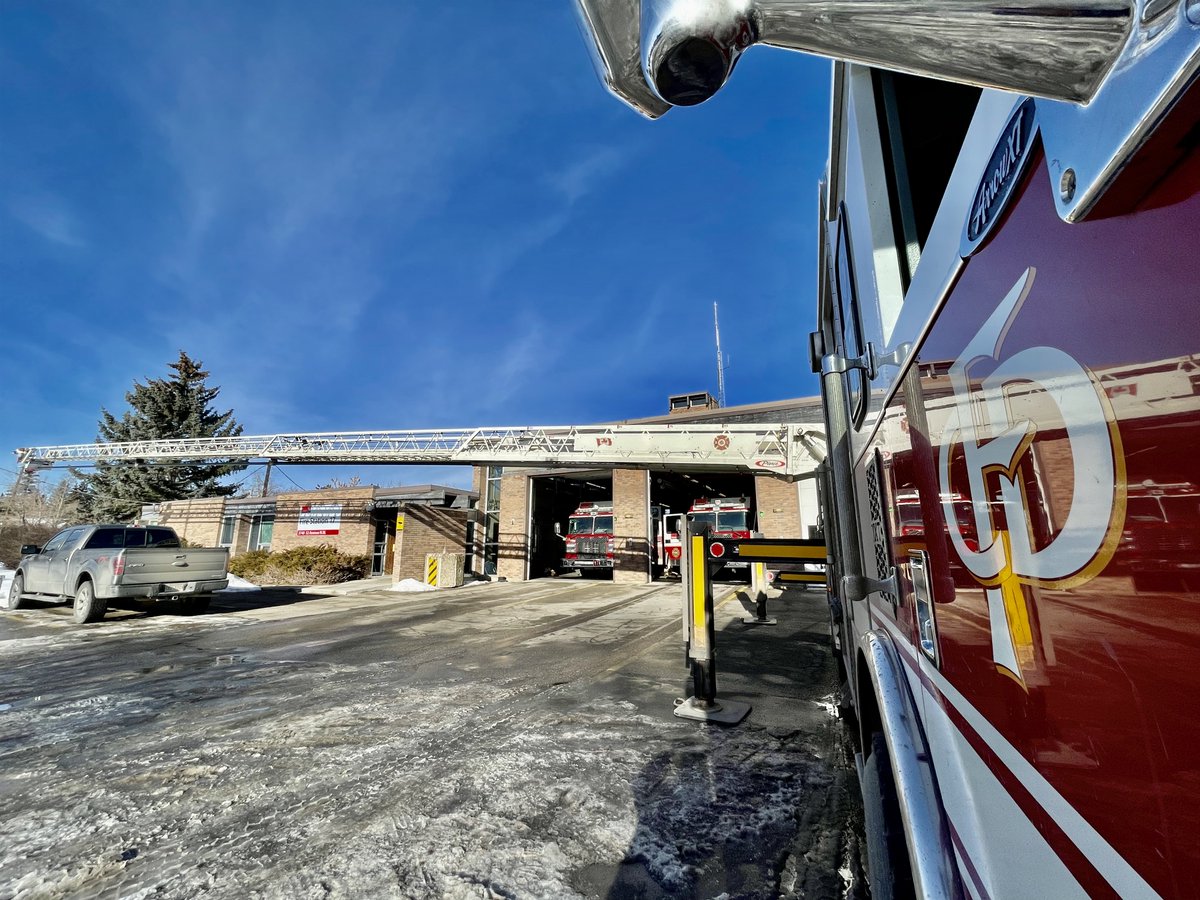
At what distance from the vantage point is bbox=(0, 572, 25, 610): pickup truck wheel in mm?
11127

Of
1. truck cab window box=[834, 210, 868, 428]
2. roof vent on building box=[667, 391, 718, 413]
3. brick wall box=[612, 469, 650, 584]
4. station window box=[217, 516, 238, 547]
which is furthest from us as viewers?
roof vent on building box=[667, 391, 718, 413]

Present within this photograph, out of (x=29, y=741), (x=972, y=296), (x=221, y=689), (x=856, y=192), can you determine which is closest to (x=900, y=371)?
(x=972, y=296)

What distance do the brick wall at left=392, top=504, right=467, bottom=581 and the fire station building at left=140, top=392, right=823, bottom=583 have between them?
0.04 meters

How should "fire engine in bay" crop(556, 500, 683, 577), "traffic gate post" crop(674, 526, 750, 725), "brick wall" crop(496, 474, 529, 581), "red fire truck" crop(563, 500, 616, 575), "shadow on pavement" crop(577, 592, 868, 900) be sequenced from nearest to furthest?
"shadow on pavement" crop(577, 592, 868, 900) → "traffic gate post" crop(674, 526, 750, 725) → "fire engine in bay" crop(556, 500, 683, 577) → "red fire truck" crop(563, 500, 616, 575) → "brick wall" crop(496, 474, 529, 581)

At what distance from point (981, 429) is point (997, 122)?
0.40m

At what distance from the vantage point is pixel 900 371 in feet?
4.01

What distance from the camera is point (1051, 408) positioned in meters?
0.58

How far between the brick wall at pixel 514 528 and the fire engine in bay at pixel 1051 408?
19700mm

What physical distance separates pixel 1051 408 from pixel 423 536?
20.0 metres

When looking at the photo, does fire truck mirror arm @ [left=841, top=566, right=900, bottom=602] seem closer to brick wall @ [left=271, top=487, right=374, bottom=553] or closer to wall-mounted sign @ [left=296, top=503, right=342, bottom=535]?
brick wall @ [left=271, top=487, right=374, bottom=553]

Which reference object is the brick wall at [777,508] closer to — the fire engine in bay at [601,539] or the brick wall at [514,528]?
the fire engine in bay at [601,539]

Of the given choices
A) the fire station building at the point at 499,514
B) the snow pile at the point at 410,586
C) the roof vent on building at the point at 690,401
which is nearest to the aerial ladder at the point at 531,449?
Result: the fire station building at the point at 499,514

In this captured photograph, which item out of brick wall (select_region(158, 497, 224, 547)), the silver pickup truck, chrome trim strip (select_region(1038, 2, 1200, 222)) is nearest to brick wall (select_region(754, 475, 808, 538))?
the silver pickup truck

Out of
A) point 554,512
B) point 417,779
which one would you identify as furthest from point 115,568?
point 554,512
